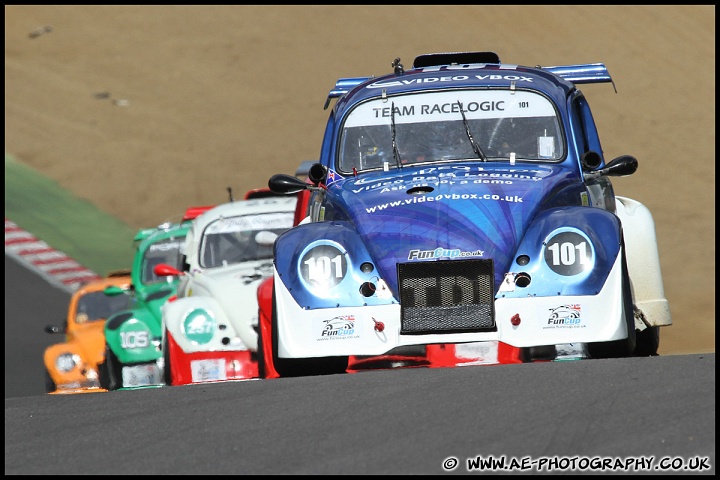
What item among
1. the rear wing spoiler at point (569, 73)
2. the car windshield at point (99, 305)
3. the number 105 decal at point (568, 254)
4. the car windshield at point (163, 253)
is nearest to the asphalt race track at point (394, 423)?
the number 105 decal at point (568, 254)

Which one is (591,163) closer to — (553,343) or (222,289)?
(553,343)

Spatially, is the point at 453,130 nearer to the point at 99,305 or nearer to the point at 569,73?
the point at 569,73

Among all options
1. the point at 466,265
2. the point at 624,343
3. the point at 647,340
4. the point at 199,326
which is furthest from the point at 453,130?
the point at 199,326

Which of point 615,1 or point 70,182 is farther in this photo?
point 615,1

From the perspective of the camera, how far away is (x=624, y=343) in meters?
7.41

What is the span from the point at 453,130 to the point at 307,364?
1.97 m

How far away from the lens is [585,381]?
20.4 ft

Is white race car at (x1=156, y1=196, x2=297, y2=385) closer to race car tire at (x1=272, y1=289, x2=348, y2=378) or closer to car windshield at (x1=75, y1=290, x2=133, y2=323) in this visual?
race car tire at (x1=272, y1=289, x2=348, y2=378)

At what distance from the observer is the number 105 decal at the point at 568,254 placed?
288 inches

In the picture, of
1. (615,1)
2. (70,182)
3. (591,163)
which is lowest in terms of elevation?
(591,163)

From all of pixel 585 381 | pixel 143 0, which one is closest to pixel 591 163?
pixel 585 381

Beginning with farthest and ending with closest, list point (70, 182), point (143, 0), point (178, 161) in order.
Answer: point (143, 0)
point (178, 161)
point (70, 182)

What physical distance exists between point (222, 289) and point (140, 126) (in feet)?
89.6

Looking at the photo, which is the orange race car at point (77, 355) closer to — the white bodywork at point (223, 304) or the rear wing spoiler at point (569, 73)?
the white bodywork at point (223, 304)
